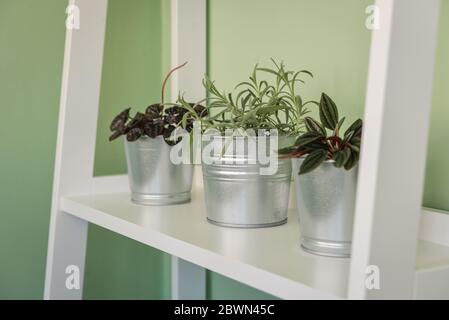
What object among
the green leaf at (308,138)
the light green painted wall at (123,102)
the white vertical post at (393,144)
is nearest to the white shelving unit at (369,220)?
the white vertical post at (393,144)

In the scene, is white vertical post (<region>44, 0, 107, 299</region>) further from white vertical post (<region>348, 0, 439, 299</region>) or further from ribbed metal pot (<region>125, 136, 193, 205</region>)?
white vertical post (<region>348, 0, 439, 299</region>)

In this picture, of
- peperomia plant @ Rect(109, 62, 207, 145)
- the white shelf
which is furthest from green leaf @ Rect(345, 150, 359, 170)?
peperomia plant @ Rect(109, 62, 207, 145)

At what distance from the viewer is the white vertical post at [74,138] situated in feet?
3.40

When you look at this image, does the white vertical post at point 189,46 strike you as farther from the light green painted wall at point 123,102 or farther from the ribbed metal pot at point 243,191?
the ribbed metal pot at point 243,191

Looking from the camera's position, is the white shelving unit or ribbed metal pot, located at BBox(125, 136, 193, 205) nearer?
the white shelving unit

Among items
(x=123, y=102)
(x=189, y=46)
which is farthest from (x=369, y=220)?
(x=123, y=102)

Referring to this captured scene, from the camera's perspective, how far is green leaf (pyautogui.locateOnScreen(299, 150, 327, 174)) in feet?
1.93

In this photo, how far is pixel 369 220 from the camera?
0.50m

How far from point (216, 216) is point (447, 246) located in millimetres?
312

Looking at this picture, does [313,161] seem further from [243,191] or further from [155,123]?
[155,123]

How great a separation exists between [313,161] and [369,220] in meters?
0.12

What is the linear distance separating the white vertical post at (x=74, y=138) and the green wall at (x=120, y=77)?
0.57 feet

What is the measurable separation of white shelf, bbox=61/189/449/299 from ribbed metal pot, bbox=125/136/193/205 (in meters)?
0.02
